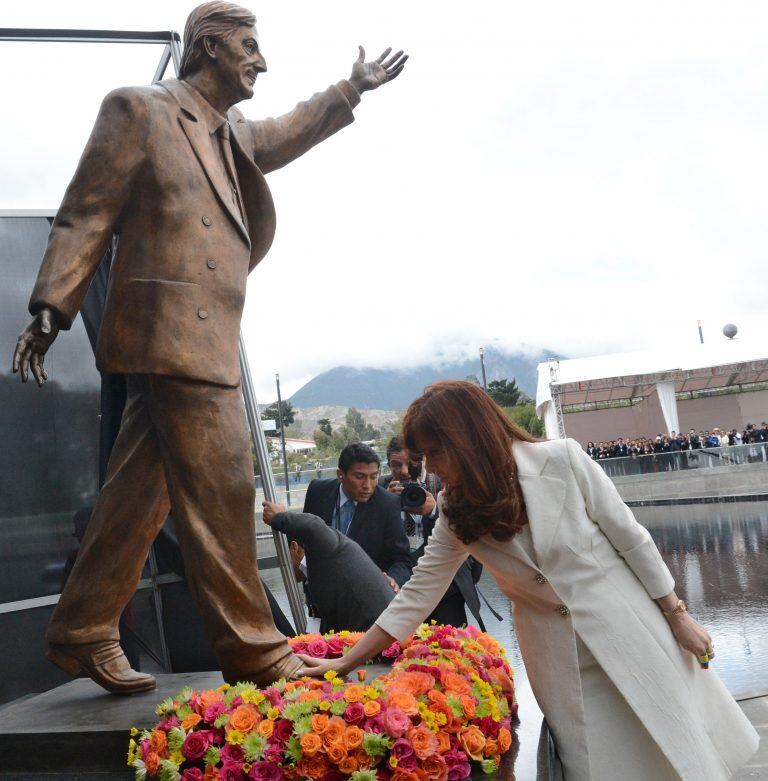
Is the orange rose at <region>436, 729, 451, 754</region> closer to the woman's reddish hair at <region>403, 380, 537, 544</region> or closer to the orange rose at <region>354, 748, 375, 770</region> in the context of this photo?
the orange rose at <region>354, 748, 375, 770</region>

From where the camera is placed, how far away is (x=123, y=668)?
2.78 m

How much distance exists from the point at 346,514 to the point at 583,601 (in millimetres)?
2229

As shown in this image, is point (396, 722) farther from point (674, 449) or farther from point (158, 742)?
point (674, 449)

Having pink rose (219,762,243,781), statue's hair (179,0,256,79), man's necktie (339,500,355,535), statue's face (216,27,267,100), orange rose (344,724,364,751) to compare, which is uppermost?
statue's hair (179,0,256,79)

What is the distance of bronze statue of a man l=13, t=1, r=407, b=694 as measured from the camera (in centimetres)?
252

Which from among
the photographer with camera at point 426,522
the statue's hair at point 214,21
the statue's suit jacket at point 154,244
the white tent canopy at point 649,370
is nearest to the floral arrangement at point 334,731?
the statue's suit jacket at point 154,244

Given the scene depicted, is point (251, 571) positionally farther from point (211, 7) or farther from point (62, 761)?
point (211, 7)

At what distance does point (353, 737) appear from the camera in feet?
6.69

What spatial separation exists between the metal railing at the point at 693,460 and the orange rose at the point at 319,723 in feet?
64.3

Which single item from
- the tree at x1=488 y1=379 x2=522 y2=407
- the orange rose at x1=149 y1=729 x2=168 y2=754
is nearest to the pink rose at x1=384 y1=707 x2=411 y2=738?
the orange rose at x1=149 y1=729 x2=168 y2=754

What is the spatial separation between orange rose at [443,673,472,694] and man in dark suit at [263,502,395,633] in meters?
0.95

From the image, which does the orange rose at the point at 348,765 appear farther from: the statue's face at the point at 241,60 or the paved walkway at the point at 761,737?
the statue's face at the point at 241,60

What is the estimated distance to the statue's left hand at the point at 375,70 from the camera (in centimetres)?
321

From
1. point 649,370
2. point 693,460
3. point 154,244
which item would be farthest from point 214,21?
point 649,370
